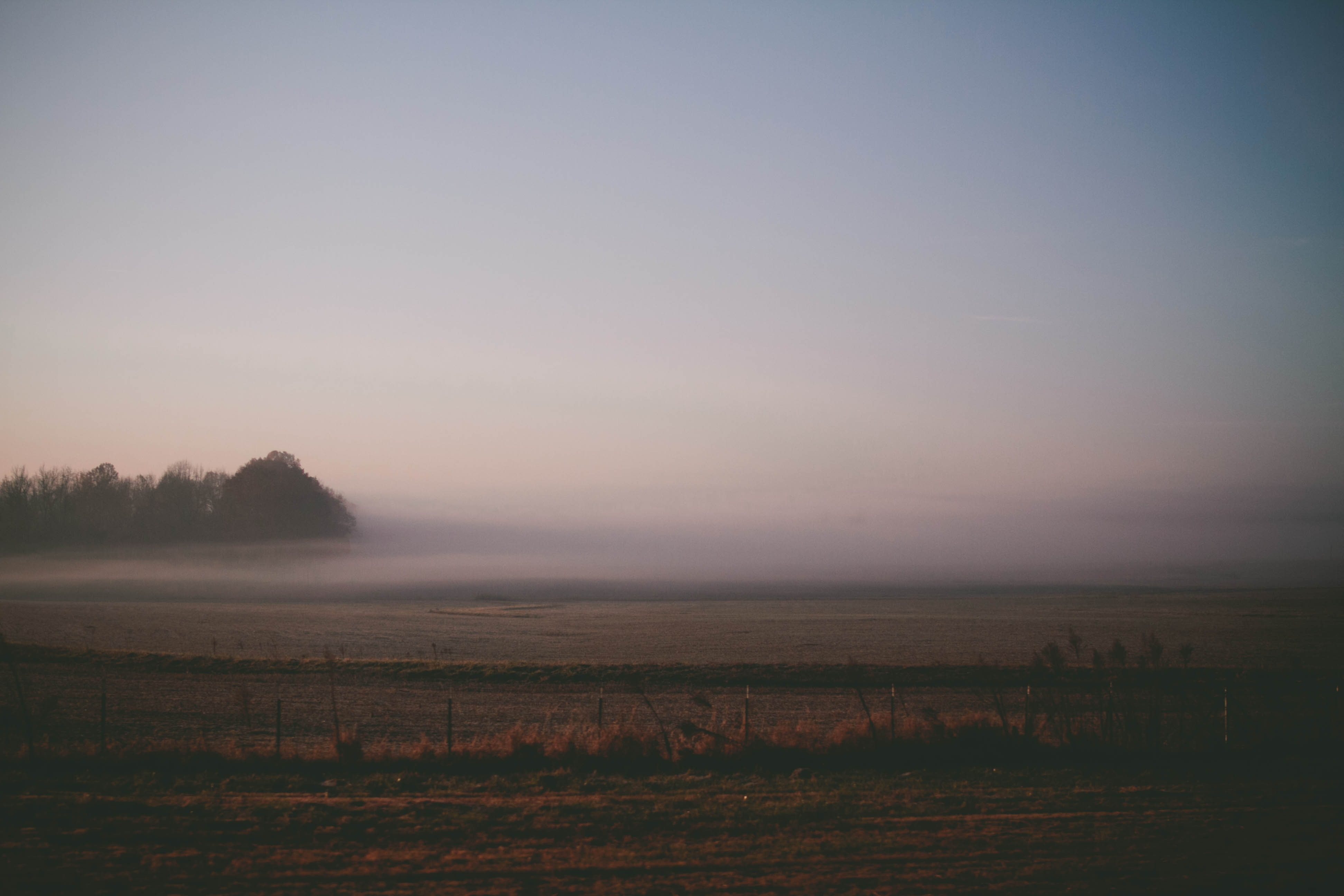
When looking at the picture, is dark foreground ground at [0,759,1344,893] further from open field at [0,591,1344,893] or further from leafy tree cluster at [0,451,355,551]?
leafy tree cluster at [0,451,355,551]

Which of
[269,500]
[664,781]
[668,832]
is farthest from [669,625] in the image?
[269,500]

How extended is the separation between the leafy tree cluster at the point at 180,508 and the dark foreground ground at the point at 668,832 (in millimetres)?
132637

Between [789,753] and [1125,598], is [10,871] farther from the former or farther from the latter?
[1125,598]

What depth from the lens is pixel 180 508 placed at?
5300 inches

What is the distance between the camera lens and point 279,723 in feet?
53.5

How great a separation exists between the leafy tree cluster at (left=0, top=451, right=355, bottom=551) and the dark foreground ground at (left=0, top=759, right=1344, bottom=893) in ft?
435

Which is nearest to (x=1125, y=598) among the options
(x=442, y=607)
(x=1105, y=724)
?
(x=442, y=607)

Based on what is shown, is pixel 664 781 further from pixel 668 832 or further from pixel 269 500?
pixel 269 500

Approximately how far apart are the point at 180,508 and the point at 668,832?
150029 mm

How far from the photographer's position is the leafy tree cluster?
118 metres

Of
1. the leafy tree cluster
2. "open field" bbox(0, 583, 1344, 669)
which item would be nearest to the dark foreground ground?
"open field" bbox(0, 583, 1344, 669)

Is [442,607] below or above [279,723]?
below

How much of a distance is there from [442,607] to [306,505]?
58.3 meters

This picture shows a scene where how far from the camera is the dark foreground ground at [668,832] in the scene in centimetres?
1015
